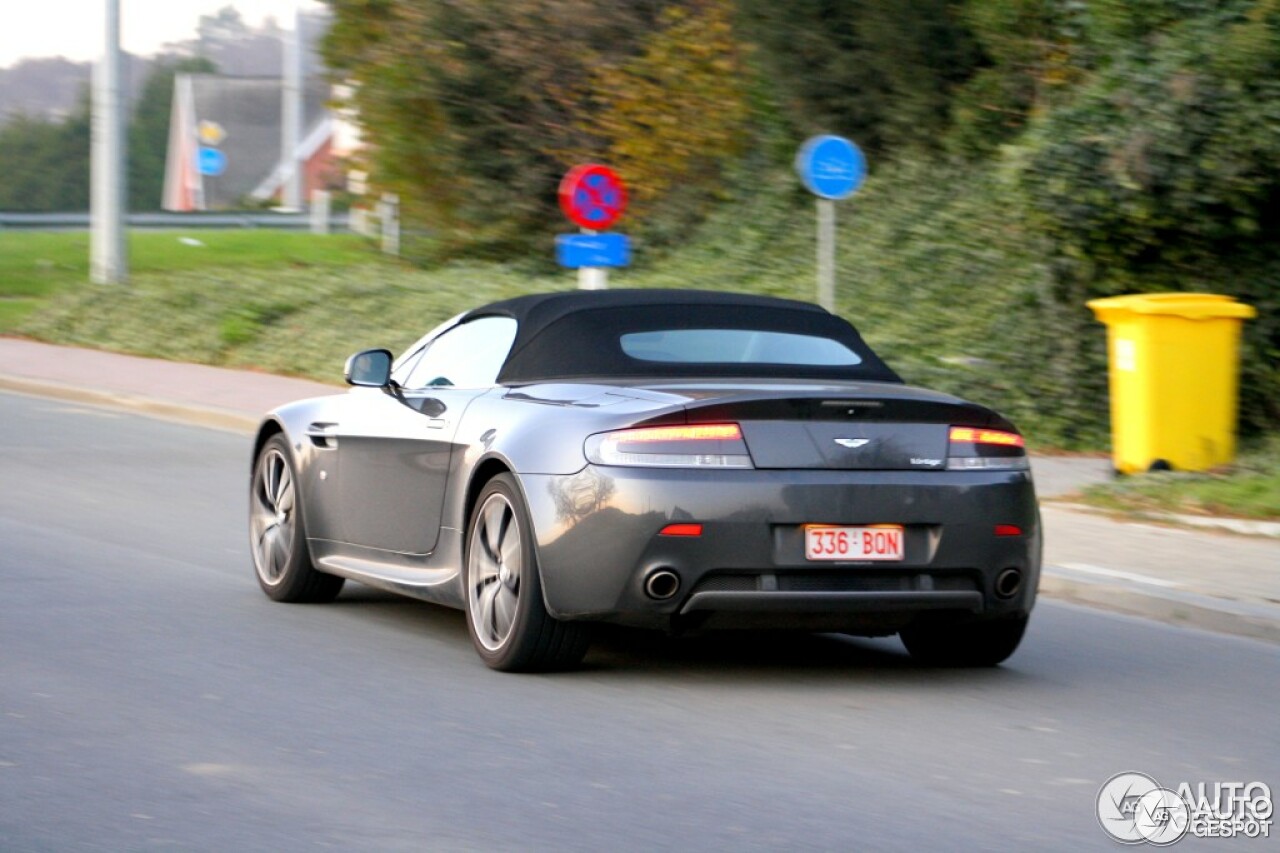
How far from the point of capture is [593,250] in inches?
705

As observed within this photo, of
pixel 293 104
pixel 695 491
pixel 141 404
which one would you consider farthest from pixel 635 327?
pixel 293 104

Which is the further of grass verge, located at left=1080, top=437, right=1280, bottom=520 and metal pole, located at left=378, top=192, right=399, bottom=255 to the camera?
metal pole, located at left=378, top=192, right=399, bottom=255

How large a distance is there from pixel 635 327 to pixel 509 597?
1258mm

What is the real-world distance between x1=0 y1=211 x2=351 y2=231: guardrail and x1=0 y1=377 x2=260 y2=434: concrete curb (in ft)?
105

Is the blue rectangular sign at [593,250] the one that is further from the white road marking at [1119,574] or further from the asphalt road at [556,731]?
the asphalt road at [556,731]

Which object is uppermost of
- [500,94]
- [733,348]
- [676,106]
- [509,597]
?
[500,94]

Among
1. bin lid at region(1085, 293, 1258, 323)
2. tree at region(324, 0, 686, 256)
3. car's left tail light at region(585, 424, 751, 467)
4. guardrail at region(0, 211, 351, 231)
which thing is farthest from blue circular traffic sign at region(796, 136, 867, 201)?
guardrail at region(0, 211, 351, 231)

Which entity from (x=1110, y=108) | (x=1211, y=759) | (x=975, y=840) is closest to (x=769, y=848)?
(x=975, y=840)

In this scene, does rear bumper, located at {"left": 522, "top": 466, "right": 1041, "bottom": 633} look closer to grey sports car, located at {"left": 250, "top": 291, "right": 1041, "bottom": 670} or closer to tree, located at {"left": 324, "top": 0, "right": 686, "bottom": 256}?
grey sports car, located at {"left": 250, "top": 291, "right": 1041, "bottom": 670}

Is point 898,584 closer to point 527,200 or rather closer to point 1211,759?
point 1211,759

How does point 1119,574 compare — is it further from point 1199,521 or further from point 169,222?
point 169,222

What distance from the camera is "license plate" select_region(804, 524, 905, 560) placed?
6738mm

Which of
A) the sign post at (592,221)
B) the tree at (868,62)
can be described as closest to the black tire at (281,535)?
the sign post at (592,221)

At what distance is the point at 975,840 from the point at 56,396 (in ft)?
57.3
